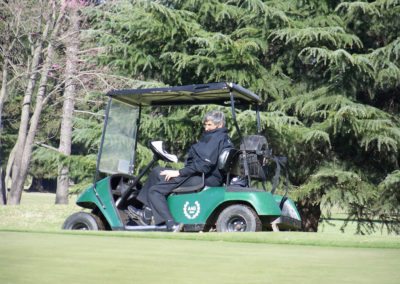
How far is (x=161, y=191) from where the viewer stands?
887 cm

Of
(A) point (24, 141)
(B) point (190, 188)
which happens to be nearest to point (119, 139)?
(B) point (190, 188)

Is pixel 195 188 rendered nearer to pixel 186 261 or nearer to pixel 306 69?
pixel 186 261

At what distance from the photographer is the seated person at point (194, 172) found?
8.75 metres

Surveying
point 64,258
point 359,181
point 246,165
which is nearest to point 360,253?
point 64,258

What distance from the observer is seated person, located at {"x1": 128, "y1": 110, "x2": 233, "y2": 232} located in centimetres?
875

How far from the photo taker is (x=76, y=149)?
51.6m

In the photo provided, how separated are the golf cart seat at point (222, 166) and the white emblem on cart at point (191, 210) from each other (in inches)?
5.7

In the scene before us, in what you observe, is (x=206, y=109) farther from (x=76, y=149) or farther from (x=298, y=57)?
(x=76, y=149)

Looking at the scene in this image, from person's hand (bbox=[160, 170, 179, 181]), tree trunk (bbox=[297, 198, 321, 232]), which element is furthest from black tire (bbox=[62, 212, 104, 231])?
tree trunk (bbox=[297, 198, 321, 232])

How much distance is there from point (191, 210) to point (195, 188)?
234 mm

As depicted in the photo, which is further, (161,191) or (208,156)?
(161,191)

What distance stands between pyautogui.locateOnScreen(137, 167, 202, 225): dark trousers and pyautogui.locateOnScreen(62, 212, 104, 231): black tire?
66cm

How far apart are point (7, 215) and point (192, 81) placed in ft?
15.3

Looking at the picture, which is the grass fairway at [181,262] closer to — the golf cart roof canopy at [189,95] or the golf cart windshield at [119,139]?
the golf cart roof canopy at [189,95]
